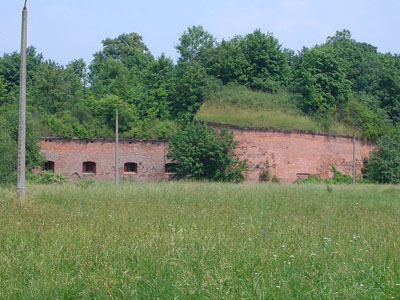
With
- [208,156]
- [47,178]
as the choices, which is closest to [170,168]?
[208,156]

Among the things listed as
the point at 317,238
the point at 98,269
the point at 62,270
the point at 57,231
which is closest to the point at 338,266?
the point at 317,238

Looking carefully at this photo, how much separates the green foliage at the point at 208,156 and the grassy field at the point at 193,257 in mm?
15455

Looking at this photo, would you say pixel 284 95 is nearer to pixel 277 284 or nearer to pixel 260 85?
pixel 260 85

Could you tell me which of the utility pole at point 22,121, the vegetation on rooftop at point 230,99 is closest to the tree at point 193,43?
the vegetation on rooftop at point 230,99

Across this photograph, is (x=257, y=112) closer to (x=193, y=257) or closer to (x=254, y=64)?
(x=254, y=64)

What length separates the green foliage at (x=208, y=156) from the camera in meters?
24.3

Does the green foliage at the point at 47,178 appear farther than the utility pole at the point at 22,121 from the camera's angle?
Yes

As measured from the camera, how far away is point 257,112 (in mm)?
26766

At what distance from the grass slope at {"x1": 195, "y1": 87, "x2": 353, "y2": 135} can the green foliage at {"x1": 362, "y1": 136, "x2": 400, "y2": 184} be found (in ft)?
6.91

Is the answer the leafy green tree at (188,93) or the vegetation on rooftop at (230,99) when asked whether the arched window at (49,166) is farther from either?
the leafy green tree at (188,93)

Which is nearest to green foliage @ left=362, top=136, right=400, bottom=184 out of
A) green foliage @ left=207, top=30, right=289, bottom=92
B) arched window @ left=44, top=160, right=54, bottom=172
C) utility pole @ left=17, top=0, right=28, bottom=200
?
green foliage @ left=207, top=30, right=289, bottom=92

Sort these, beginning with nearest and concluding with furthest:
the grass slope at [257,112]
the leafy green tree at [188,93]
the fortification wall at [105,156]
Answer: the grass slope at [257,112] < the fortification wall at [105,156] < the leafy green tree at [188,93]

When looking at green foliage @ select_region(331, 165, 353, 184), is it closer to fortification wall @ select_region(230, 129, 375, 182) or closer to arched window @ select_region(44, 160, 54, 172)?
fortification wall @ select_region(230, 129, 375, 182)

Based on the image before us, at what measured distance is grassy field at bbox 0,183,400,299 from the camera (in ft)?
14.0
